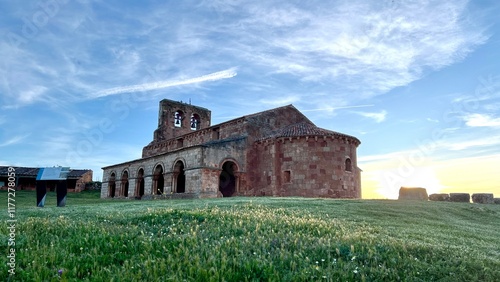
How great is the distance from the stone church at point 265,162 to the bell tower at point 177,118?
8210 mm

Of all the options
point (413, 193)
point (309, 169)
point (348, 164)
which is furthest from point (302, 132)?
point (413, 193)

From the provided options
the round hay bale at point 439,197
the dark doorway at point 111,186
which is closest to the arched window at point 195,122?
the dark doorway at point 111,186

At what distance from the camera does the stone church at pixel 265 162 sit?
25953 mm

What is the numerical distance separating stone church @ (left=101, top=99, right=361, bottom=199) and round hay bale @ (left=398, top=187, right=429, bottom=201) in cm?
384

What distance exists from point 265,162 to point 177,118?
1786 centimetres

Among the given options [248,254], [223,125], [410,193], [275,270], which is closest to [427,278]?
[275,270]

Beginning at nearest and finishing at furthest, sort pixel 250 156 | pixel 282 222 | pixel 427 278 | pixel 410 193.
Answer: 1. pixel 427 278
2. pixel 282 222
3. pixel 410 193
4. pixel 250 156

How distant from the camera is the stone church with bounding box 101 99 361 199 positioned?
25953mm

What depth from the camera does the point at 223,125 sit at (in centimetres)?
3206

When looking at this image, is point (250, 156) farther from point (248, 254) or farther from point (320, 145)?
point (248, 254)

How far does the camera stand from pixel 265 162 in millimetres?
27891

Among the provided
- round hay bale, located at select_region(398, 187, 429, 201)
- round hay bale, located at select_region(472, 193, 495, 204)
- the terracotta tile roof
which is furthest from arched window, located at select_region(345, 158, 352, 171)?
round hay bale, located at select_region(472, 193, 495, 204)

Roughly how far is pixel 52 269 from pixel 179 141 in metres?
32.9

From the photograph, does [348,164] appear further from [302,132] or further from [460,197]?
[460,197]
